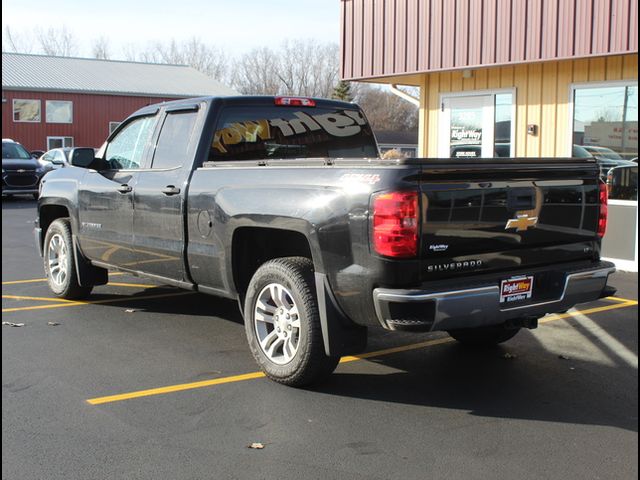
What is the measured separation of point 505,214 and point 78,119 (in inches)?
1655

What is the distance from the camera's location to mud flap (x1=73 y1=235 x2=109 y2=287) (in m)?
7.90

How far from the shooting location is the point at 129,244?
700 centimetres

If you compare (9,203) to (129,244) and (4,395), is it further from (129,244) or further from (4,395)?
(4,395)

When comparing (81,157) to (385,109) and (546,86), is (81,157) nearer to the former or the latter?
(546,86)

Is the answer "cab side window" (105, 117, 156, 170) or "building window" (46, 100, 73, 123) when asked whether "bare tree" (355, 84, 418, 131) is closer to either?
"building window" (46, 100, 73, 123)

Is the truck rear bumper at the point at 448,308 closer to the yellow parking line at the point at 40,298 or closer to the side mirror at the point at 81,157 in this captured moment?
the side mirror at the point at 81,157

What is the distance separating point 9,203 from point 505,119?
53.0 feet

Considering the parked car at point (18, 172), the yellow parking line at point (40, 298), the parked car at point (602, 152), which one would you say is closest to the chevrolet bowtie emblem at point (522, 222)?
the yellow parking line at point (40, 298)

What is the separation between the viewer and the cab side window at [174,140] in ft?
21.4

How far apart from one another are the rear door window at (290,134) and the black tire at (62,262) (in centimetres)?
240

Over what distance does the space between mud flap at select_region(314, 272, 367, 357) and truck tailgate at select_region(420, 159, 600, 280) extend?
65 cm

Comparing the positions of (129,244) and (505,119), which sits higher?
(505,119)

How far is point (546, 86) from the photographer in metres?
11.3

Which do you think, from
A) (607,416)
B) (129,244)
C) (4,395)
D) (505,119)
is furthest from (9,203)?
(607,416)
